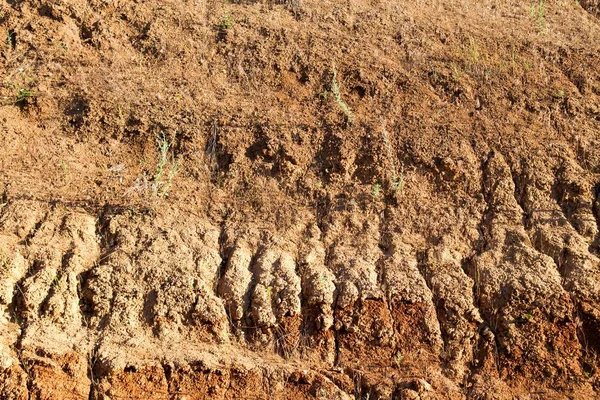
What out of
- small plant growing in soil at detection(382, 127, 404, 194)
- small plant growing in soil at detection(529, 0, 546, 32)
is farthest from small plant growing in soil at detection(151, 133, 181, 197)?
small plant growing in soil at detection(529, 0, 546, 32)

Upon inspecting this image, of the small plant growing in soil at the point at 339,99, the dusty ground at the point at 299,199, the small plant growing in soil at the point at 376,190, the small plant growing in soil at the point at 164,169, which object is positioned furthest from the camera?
the small plant growing in soil at the point at 339,99

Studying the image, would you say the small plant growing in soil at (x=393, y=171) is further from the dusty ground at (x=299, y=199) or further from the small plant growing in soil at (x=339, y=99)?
the small plant growing in soil at (x=339, y=99)

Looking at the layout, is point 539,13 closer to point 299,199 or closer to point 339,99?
point 339,99

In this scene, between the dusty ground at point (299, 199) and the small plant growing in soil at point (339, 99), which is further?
the small plant growing in soil at point (339, 99)

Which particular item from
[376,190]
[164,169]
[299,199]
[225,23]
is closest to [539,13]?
[376,190]

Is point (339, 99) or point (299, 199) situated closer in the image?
point (299, 199)

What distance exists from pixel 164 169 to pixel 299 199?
1.29m

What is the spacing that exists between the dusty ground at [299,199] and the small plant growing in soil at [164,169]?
25 mm

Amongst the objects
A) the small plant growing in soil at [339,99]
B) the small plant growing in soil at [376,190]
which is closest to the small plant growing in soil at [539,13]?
the small plant growing in soil at [339,99]

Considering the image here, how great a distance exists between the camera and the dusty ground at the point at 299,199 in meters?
4.38

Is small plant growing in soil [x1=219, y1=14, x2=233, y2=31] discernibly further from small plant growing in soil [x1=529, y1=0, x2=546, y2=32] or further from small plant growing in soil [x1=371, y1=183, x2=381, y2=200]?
small plant growing in soil [x1=529, y1=0, x2=546, y2=32]

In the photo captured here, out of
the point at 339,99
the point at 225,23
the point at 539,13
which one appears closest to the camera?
the point at 339,99

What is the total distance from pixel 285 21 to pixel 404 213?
267 centimetres

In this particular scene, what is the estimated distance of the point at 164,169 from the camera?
553cm
